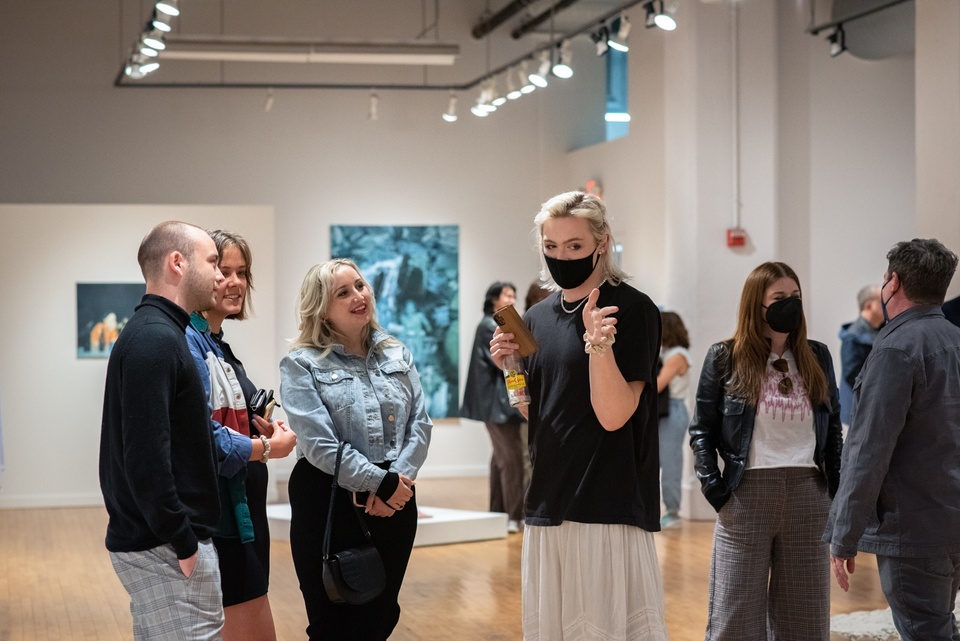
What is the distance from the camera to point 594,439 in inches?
119

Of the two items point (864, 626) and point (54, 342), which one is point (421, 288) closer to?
point (54, 342)

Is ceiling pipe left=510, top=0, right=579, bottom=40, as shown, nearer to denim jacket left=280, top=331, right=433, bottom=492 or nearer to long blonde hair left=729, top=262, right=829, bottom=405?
long blonde hair left=729, top=262, right=829, bottom=405

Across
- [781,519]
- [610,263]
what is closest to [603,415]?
[610,263]

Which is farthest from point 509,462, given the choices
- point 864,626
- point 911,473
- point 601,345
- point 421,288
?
point 601,345

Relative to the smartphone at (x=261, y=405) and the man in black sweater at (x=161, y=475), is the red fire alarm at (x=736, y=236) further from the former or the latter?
the man in black sweater at (x=161, y=475)

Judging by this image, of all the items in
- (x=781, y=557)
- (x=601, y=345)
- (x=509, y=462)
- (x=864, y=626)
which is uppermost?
(x=601, y=345)

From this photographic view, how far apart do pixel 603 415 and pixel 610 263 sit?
45cm

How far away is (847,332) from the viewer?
825 cm

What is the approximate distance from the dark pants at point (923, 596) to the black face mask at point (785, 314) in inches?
37.2

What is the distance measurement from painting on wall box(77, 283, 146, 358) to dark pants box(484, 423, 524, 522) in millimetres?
3921

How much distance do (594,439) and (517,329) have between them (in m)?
0.37

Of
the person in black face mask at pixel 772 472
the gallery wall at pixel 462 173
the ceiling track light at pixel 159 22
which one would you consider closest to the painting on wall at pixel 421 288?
the gallery wall at pixel 462 173

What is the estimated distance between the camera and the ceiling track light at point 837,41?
28.7 feet

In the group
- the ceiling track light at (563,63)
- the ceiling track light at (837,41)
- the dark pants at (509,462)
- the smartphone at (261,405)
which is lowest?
the dark pants at (509,462)
